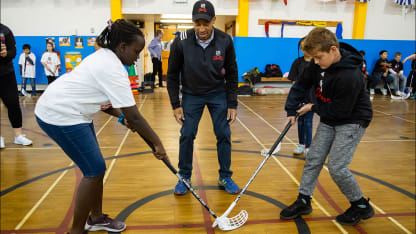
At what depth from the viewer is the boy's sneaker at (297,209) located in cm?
234

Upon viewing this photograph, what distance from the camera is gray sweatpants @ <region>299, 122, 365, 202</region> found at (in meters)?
2.10

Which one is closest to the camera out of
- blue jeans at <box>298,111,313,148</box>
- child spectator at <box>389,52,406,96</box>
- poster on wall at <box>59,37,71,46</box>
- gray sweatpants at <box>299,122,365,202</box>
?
gray sweatpants at <box>299,122,365,202</box>

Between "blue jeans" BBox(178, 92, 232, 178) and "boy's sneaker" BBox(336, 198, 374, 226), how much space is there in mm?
1059

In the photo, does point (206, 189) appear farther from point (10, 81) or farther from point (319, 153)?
point (10, 81)

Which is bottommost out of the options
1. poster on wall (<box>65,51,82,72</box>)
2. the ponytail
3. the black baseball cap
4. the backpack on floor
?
the backpack on floor

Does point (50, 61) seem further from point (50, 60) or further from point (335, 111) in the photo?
point (335, 111)

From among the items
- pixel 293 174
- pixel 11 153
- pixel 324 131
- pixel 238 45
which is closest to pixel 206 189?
pixel 293 174

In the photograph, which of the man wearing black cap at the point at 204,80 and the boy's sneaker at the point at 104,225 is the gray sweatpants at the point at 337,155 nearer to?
the man wearing black cap at the point at 204,80

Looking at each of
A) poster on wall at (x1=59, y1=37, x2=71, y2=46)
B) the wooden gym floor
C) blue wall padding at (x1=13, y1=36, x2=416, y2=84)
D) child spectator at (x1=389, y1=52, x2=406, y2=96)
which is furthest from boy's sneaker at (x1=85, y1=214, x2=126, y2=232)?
child spectator at (x1=389, y1=52, x2=406, y2=96)

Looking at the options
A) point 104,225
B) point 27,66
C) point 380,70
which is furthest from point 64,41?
point 380,70

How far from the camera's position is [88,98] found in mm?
1633

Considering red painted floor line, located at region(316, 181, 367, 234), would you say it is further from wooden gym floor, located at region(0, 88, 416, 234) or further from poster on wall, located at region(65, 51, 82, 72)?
poster on wall, located at region(65, 51, 82, 72)

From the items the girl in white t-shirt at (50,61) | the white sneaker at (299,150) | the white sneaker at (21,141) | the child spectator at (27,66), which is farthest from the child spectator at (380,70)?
the child spectator at (27,66)

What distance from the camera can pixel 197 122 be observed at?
2662 mm
